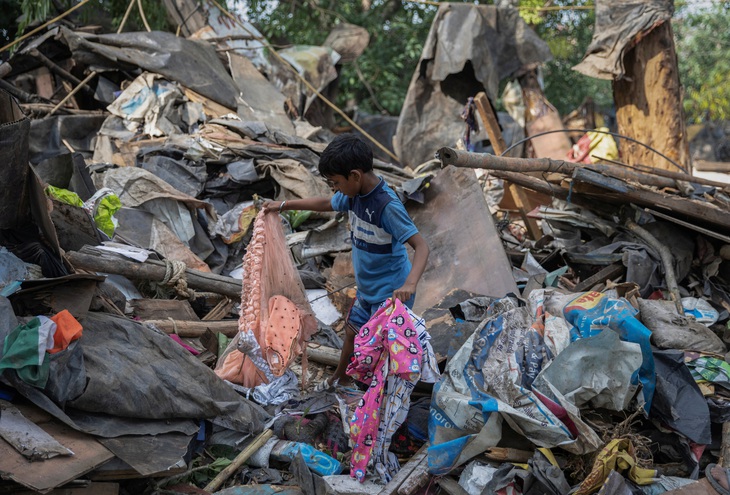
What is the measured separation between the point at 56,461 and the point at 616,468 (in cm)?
218

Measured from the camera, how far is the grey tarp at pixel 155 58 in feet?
25.5

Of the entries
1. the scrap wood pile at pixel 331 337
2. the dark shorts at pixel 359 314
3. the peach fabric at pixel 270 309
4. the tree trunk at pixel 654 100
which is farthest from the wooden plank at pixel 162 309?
the tree trunk at pixel 654 100

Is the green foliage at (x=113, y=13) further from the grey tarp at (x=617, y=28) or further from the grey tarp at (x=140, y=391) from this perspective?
the grey tarp at (x=140, y=391)

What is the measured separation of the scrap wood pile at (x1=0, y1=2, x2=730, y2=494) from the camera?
9.11 ft

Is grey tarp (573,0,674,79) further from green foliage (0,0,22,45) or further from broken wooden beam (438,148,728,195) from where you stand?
green foliage (0,0,22,45)

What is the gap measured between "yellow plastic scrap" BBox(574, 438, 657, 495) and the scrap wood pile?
0.4 inches

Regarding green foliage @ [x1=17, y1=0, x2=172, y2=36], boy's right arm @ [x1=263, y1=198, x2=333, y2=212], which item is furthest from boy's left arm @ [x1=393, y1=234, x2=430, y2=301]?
green foliage @ [x1=17, y1=0, x2=172, y2=36]

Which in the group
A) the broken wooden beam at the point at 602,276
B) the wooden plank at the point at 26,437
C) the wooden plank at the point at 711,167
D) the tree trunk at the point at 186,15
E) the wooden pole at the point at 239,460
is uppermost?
the tree trunk at the point at 186,15

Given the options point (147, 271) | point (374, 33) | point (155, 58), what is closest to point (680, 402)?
point (147, 271)

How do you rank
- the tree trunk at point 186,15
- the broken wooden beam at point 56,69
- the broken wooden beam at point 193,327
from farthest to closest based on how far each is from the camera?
1. the tree trunk at point 186,15
2. the broken wooden beam at point 56,69
3. the broken wooden beam at point 193,327

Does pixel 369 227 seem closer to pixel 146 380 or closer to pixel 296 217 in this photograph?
pixel 146 380

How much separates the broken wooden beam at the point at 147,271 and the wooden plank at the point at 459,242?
129 cm

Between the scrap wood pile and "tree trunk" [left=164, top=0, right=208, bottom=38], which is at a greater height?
"tree trunk" [left=164, top=0, right=208, bottom=38]

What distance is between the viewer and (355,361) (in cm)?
308
